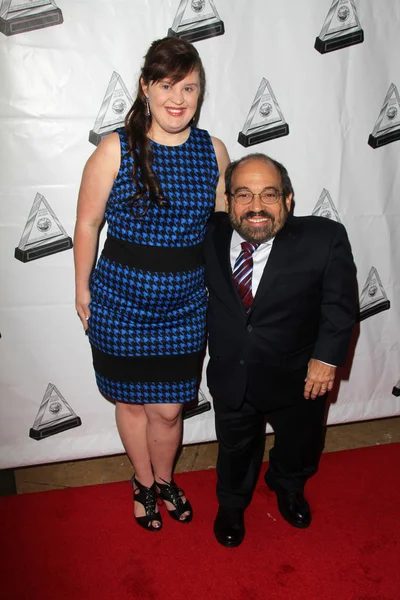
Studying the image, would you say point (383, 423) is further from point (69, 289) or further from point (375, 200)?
point (69, 289)

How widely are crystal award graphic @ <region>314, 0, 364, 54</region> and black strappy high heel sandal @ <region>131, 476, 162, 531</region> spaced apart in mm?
1926

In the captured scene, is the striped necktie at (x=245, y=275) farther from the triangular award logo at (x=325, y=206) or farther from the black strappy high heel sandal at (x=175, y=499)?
the black strappy high heel sandal at (x=175, y=499)

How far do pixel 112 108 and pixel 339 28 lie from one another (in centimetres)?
98

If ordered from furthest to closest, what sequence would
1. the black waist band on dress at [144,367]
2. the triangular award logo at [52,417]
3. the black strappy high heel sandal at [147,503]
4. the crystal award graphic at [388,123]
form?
the triangular award logo at [52,417]
the crystal award graphic at [388,123]
the black strappy high heel sandal at [147,503]
the black waist band on dress at [144,367]

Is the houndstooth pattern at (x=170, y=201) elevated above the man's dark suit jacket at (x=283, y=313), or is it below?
above

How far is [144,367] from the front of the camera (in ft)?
6.53

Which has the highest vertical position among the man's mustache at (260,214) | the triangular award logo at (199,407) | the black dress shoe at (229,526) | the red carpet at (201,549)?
the man's mustache at (260,214)

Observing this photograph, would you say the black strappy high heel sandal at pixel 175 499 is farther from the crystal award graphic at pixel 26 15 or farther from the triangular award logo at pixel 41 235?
the crystal award graphic at pixel 26 15

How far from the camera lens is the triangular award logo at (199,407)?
8.72 feet

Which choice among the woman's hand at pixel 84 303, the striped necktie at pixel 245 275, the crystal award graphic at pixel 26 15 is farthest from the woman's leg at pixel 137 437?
the crystal award graphic at pixel 26 15

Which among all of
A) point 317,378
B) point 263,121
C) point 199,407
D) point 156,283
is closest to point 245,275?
point 156,283

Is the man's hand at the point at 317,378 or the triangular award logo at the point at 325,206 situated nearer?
the man's hand at the point at 317,378

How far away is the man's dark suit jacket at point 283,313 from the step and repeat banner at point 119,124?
0.62m

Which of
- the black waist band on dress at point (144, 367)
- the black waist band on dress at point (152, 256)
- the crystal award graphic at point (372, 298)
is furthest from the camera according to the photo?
the crystal award graphic at point (372, 298)
